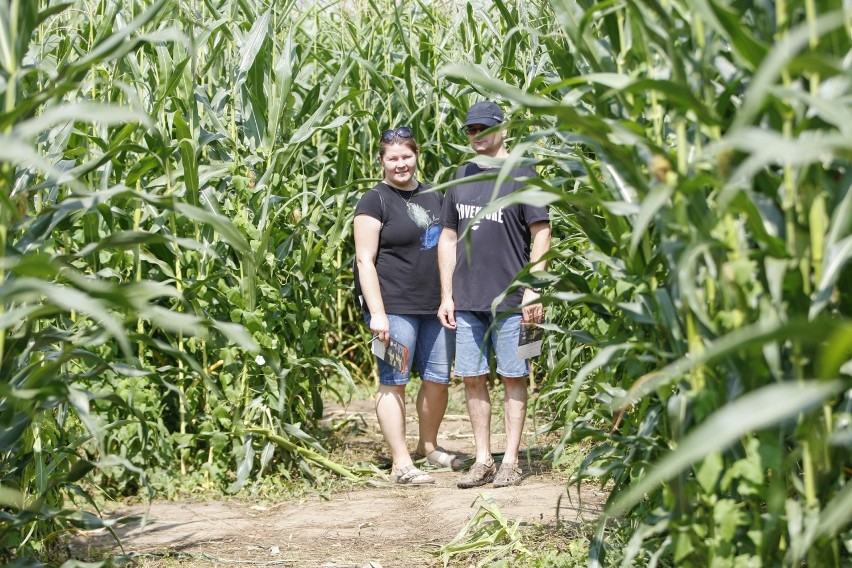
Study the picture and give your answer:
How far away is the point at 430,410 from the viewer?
552cm

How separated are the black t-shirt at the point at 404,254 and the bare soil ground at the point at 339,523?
93 cm

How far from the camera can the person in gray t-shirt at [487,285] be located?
490 cm

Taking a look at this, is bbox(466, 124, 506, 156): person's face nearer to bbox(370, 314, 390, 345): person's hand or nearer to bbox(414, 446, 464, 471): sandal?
bbox(370, 314, 390, 345): person's hand

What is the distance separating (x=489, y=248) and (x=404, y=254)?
1.75 ft

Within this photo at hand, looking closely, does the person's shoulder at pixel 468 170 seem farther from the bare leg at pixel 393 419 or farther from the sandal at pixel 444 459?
the sandal at pixel 444 459

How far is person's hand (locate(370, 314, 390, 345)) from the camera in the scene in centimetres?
513

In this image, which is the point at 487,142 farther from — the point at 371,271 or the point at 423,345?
the point at 423,345

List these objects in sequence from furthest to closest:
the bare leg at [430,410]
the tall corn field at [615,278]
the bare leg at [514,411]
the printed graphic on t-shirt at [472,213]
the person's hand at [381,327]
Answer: the bare leg at [430,410] → the person's hand at [381,327] → the bare leg at [514,411] → the printed graphic on t-shirt at [472,213] → the tall corn field at [615,278]

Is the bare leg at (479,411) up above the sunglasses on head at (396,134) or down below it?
below

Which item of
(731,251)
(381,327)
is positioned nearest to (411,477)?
(381,327)

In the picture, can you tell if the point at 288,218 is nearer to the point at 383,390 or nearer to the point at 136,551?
the point at 383,390

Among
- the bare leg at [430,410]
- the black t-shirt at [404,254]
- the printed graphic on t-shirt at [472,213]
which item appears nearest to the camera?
the printed graphic on t-shirt at [472,213]

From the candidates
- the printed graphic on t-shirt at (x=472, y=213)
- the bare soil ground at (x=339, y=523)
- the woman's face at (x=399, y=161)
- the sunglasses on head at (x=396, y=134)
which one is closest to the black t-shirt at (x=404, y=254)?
the woman's face at (x=399, y=161)

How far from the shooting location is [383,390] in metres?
5.32
